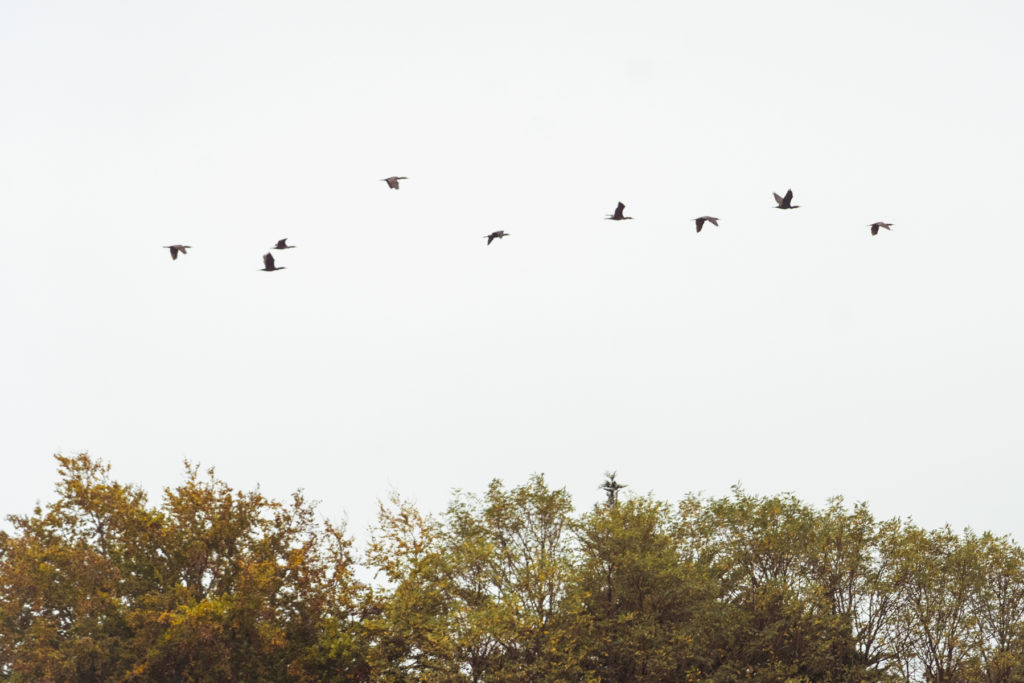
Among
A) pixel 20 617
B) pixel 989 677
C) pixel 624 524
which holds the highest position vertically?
pixel 624 524

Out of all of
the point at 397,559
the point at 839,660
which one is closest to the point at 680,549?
the point at 839,660

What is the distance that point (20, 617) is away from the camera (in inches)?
1759

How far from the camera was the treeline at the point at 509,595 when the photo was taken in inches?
1623

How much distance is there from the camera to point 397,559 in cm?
4578

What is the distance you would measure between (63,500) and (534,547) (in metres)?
20.9

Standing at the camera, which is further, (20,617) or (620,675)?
(20,617)

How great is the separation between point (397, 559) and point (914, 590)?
2262 cm

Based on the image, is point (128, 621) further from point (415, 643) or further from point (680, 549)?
point (680, 549)

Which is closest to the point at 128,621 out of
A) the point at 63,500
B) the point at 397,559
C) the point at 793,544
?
the point at 63,500

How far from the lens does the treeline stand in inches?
1623

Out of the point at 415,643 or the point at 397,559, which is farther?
the point at 397,559

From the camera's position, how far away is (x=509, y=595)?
132 ft

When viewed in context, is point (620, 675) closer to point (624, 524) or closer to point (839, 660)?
point (624, 524)

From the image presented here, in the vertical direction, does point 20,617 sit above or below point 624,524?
below
